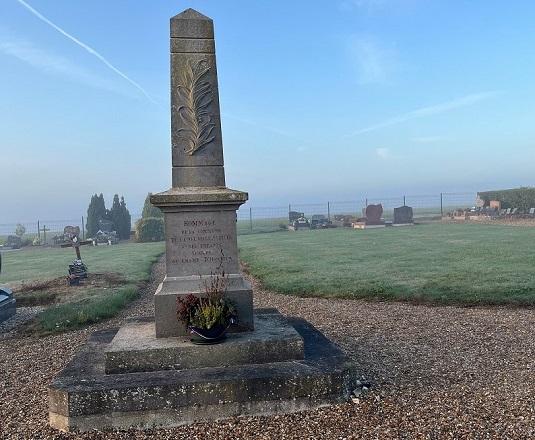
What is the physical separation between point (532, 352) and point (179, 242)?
4.82m

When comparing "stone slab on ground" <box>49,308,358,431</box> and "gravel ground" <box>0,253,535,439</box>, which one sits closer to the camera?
"gravel ground" <box>0,253,535,439</box>

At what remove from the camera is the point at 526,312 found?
8.59 metres

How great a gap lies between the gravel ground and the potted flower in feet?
3.11

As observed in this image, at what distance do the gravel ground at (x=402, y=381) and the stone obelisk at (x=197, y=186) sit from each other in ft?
5.22

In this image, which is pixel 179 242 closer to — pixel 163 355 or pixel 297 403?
pixel 163 355

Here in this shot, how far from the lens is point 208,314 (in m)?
4.93

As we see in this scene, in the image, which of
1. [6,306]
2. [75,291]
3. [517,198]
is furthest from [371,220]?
[6,306]

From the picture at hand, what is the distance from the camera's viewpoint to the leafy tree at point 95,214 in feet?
125

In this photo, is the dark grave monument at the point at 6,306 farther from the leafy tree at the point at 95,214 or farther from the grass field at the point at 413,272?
the leafy tree at the point at 95,214

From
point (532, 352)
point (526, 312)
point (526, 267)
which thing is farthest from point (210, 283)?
point (526, 267)

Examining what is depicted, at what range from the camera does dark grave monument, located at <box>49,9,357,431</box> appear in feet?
13.9

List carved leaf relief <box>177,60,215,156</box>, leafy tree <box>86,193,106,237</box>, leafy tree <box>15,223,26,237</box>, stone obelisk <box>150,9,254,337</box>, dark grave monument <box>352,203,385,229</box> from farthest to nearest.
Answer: leafy tree <box>15,223,26,237</box> < leafy tree <box>86,193,106,237</box> < dark grave monument <box>352,203,385,229</box> < carved leaf relief <box>177,60,215,156</box> < stone obelisk <box>150,9,254,337</box>

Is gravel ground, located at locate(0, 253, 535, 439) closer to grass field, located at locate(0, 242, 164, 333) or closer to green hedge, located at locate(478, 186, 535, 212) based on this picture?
grass field, located at locate(0, 242, 164, 333)

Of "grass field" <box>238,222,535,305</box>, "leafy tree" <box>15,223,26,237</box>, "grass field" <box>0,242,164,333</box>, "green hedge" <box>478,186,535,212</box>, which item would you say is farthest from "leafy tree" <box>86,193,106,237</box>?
"green hedge" <box>478,186,535,212</box>
